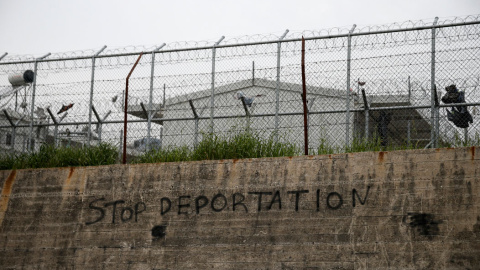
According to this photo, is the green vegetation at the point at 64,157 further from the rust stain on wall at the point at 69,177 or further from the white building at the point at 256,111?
the white building at the point at 256,111

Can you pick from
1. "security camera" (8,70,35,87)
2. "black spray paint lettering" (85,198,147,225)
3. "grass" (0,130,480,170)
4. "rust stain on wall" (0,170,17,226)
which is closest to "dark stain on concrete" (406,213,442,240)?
"grass" (0,130,480,170)

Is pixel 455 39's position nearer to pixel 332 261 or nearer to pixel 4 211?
pixel 332 261

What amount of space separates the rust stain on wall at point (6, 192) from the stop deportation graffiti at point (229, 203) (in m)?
1.57

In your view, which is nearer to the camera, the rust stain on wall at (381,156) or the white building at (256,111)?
the rust stain on wall at (381,156)

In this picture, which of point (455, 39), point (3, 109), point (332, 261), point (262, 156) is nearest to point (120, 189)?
point (262, 156)

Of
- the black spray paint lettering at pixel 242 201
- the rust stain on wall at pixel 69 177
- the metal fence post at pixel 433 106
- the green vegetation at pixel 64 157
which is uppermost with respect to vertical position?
the metal fence post at pixel 433 106

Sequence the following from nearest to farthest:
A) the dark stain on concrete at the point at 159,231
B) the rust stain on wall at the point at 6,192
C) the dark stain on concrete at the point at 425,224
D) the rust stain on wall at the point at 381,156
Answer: the dark stain on concrete at the point at 425,224
the rust stain on wall at the point at 381,156
the dark stain on concrete at the point at 159,231
the rust stain on wall at the point at 6,192

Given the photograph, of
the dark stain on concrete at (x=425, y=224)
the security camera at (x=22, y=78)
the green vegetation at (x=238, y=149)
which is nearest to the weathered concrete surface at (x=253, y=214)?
the dark stain on concrete at (x=425, y=224)

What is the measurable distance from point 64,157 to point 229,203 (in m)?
3.35

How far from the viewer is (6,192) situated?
941 centimetres

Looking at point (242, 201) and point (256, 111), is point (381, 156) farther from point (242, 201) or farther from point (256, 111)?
point (256, 111)

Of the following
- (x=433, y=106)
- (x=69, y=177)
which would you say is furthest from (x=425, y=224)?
(x=69, y=177)

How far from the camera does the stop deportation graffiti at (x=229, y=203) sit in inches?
298

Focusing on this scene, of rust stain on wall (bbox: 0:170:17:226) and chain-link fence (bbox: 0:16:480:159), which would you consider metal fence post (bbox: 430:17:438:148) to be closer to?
chain-link fence (bbox: 0:16:480:159)
